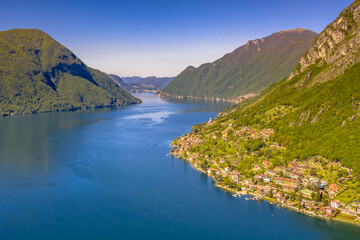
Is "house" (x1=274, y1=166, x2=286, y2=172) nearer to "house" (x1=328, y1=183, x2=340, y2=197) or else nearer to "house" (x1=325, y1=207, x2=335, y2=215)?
"house" (x1=328, y1=183, x2=340, y2=197)

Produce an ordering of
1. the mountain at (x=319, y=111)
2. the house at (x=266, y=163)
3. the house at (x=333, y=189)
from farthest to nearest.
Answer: the house at (x=266, y=163) < the mountain at (x=319, y=111) < the house at (x=333, y=189)

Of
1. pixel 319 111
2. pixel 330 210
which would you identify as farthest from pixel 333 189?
pixel 319 111

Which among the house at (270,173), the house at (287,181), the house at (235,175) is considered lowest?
A: the house at (235,175)

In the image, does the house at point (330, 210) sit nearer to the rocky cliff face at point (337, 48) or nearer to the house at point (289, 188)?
the house at point (289, 188)

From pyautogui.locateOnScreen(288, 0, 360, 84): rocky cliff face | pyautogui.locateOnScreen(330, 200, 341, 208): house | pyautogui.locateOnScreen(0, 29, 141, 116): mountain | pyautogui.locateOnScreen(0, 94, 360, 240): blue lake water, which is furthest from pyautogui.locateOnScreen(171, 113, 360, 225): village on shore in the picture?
pyautogui.locateOnScreen(0, 29, 141, 116): mountain

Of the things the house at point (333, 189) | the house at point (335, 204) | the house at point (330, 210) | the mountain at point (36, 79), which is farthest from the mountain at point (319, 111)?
the mountain at point (36, 79)

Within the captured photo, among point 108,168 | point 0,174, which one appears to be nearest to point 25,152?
point 0,174

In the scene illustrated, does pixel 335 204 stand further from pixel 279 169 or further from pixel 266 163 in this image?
pixel 266 163
